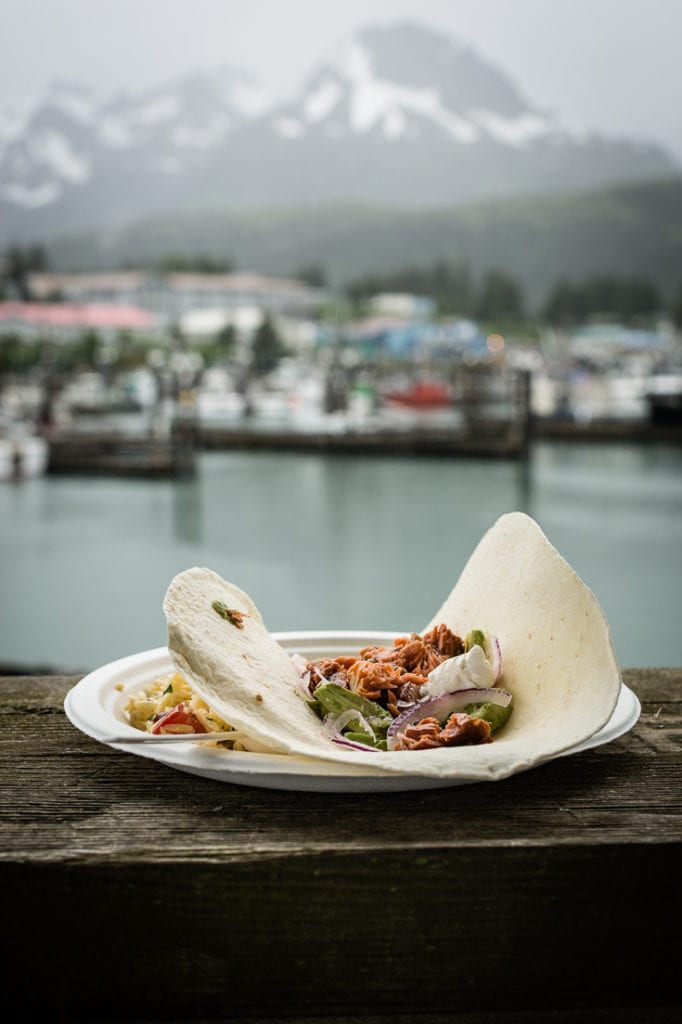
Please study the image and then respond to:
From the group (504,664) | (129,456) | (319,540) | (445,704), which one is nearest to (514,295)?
(129,456)

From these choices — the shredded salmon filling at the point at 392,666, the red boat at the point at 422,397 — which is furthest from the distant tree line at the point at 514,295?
the shredded salmon filling at the point at 392,666

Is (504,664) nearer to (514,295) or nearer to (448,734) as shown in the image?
(448,734)

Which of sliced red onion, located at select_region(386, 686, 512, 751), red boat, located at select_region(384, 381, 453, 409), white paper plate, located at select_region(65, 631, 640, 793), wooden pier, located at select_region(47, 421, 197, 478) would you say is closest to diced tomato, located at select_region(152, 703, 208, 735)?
white paper plate, located at select_region(65, 631, 640, 793)

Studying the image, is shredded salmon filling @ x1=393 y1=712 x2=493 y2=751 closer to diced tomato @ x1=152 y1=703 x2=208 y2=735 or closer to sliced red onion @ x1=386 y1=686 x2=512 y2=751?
sliced red onion @ x1=386 y1=686 x2=512 y2=751

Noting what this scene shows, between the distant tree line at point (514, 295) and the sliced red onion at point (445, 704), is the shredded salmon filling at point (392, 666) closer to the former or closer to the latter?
the sliced red onion at point (445, 704)

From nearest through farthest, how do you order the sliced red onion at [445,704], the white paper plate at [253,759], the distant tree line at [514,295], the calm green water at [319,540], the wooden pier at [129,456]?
the white paper plate at [253,759] → the sliced red onion at [445,704] → the calm green water at [319,540] → the wooden pier at [129,456] → the distant tree line at [514,295]
